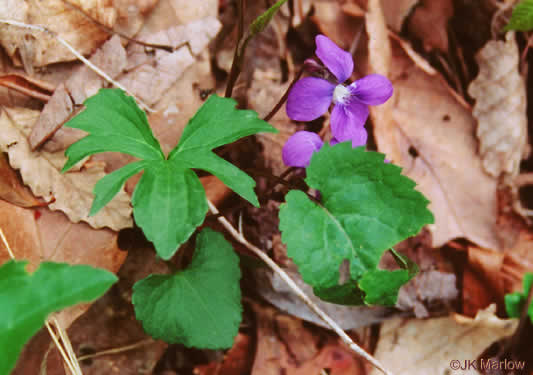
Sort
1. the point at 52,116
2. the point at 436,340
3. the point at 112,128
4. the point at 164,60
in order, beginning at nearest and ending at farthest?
1. the point at 112,128
2. the point at 52,116
3. the point at 164,60
4. the point at 436,340

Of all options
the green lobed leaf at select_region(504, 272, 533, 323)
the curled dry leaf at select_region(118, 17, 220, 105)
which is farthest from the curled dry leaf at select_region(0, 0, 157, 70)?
the green lobed leaf at select_region(504, 272, 533, 323)

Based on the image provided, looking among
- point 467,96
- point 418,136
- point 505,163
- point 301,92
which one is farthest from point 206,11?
point 505,163

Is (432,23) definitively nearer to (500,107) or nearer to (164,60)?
(500,107)

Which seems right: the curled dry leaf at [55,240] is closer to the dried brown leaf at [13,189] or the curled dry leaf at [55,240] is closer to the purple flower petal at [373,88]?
the dried brown leaf at [13,189]

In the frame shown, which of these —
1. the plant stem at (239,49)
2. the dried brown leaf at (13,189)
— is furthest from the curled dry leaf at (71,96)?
the plant stem at (239,49)

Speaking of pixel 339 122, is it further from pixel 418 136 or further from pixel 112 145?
pixel 418 136

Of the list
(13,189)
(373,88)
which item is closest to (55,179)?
(13,189)
